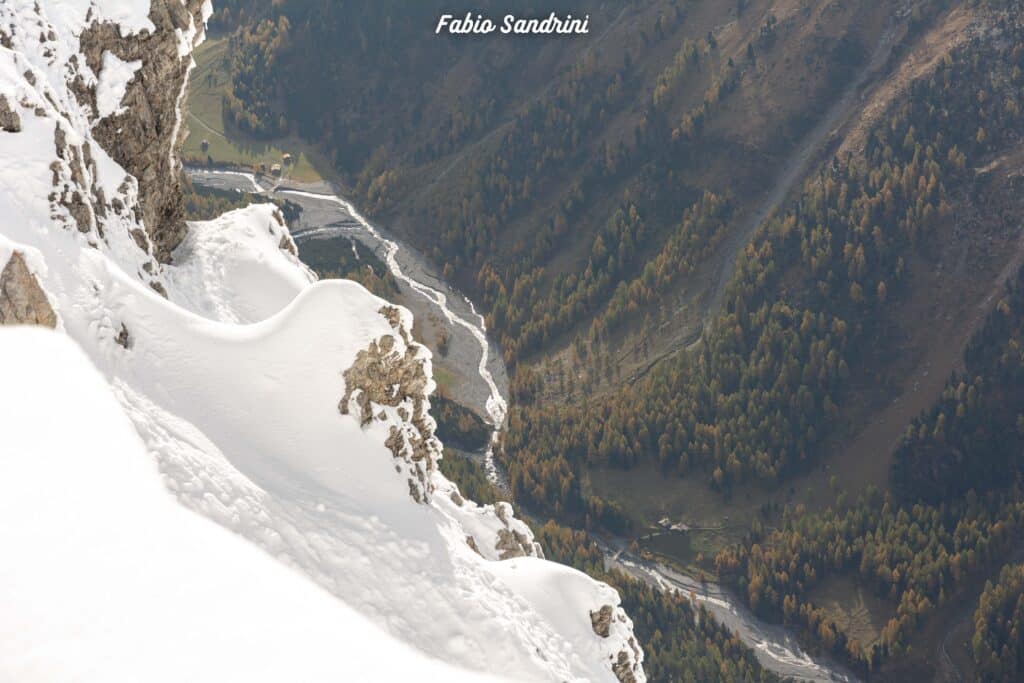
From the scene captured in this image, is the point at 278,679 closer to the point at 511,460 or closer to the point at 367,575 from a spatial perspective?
the point at 367,575

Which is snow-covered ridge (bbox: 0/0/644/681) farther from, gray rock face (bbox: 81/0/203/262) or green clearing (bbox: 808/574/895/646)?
green clearing (bbox: 808/574/895/646)

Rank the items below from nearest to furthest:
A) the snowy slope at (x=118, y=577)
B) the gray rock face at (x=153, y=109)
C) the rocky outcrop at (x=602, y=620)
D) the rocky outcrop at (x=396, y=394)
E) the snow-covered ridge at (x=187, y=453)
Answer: the snowy slope at (x=118, y=577)
the snow-covered ridge at (x=187, y=453)
the rocky outcrop at (x=396, y=394)
the rocky outcrop at (x=602, y=620)
the gray rock face at (x=153, y=109)

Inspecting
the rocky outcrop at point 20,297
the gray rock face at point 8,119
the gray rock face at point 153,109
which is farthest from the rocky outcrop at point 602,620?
the gray rock face at point 8,119

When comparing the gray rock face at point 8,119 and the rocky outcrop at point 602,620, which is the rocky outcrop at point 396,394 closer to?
the rocky outcrop at point 602,620

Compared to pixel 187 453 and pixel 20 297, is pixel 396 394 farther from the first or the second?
pixel 20 297

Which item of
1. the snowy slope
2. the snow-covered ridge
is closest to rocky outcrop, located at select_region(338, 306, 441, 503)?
the snow-covered ridge

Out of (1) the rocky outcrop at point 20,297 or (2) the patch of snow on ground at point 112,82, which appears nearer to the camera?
(1) the rocky outcrop at point 20,297
